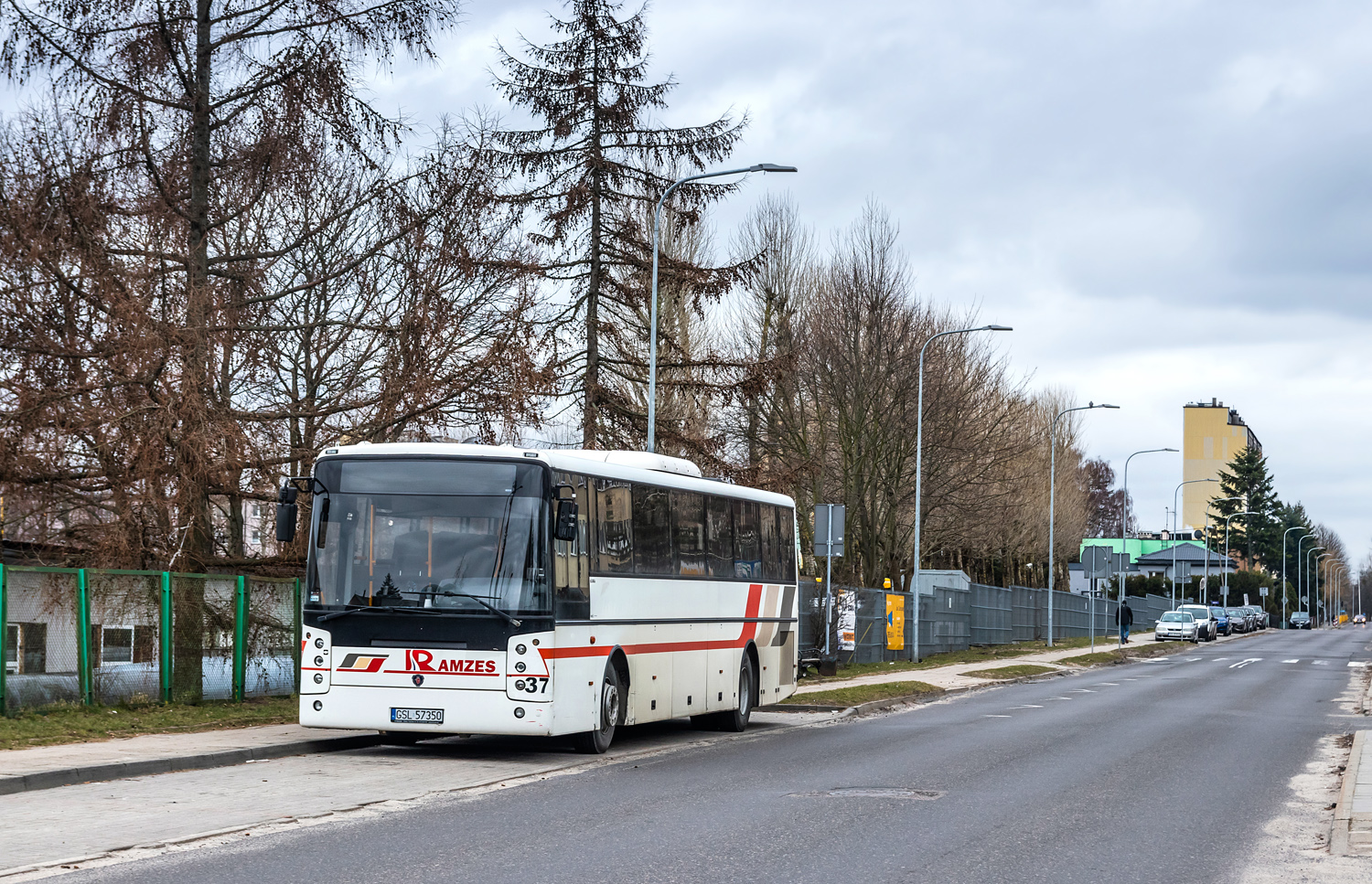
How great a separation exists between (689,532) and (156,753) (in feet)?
22.0

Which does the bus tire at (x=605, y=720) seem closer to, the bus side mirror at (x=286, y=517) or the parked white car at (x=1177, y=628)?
the bus side mirror at (x=286, y=517)

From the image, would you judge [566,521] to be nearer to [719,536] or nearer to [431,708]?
[431,708]

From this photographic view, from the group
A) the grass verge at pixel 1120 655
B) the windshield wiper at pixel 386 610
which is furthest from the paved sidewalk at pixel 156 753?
the grass verge at pixel 1120 655

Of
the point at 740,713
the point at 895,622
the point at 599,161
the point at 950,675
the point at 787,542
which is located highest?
the point at 599,161

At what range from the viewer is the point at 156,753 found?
14.0 metres

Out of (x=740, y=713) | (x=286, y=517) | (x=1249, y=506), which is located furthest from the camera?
(x=1249, y=506)

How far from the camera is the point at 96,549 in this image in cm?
1853

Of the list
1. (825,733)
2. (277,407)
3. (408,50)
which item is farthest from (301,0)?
(825,733)

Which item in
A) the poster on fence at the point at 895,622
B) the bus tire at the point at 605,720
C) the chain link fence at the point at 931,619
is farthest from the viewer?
the poster on fence at the point at 895,622

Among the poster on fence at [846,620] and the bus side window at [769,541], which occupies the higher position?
the bus side window at [769,541]

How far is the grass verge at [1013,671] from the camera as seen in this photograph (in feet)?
110

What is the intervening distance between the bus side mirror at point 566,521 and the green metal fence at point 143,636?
621 cm

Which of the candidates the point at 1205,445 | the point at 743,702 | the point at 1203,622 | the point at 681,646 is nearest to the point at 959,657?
the point at 743,702

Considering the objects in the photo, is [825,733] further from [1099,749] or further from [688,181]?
[688,181]
